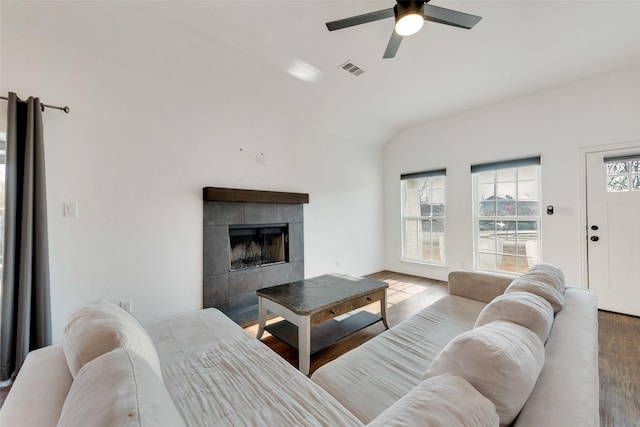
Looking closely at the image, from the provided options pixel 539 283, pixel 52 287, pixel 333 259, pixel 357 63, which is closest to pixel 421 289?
pixel 333 259

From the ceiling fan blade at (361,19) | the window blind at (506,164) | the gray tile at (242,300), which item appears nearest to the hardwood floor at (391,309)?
the gray tile at (242,300)

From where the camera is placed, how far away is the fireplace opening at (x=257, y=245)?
311 centimetres

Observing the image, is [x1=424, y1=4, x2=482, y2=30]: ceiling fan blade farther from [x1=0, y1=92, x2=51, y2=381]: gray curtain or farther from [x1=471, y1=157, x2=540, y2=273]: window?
[x1=0, y1=92, x2=51, y2=381]: gray curtain

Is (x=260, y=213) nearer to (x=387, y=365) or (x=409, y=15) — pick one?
(x=387, y=365)

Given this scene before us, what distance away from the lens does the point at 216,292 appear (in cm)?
282

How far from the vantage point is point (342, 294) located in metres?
2.19

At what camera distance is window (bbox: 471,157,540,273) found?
3566 millimetres

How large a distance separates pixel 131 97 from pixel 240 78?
3.51 ft

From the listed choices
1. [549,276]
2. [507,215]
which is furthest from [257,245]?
[507,215]

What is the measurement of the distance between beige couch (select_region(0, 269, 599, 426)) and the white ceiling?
221cm

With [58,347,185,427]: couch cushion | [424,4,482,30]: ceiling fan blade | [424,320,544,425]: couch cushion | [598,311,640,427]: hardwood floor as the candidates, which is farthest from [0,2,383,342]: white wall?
[598,311,640,427]: hardwood floor

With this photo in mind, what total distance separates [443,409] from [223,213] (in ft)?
8.98

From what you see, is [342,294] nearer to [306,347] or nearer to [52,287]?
[306,347]

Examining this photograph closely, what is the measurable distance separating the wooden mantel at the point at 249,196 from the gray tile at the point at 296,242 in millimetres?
357
